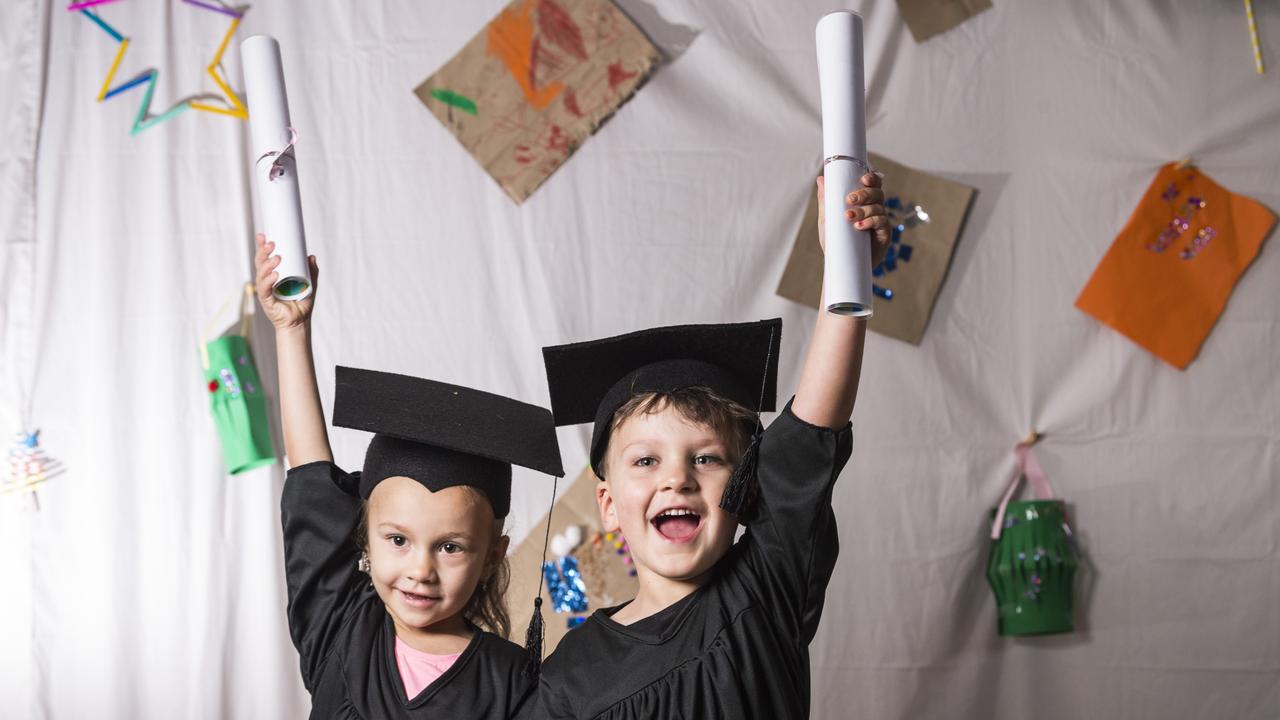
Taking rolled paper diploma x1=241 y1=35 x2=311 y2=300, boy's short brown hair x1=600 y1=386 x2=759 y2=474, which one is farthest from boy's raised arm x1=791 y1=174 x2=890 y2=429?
rolled paper diploma x1=241 y1=35 x2=311 y2=300

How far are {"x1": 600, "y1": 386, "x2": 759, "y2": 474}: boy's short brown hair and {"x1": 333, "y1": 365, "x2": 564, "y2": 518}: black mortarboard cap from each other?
19cm

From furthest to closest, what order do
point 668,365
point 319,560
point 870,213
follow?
point 319,560
point 668,365
point 870,213

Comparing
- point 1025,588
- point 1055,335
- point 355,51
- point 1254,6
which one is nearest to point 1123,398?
point 1055,335

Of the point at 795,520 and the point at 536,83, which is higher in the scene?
the point at 536,83

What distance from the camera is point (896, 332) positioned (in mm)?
2736

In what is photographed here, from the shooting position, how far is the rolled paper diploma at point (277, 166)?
1478 mm

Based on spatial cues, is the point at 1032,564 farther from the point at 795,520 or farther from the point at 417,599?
the point at 417,599

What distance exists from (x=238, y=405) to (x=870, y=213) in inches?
75.4

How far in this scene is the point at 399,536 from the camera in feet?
4.93

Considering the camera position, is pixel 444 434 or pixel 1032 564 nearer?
pixel 444 434

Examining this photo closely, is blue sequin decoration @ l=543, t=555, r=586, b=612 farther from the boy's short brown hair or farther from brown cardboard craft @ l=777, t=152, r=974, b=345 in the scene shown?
the boy's short brown hair

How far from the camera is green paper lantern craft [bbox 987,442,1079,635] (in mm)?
2666

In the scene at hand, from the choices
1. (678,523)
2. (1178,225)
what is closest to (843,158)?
(678,523)

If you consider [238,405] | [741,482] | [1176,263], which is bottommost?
[741,482]
